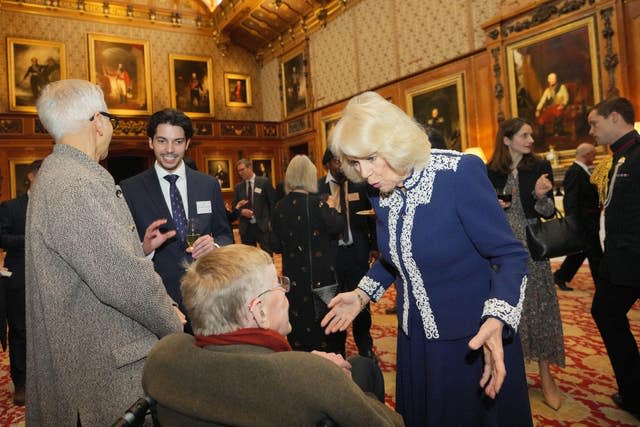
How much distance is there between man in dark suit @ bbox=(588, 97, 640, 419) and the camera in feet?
8.44

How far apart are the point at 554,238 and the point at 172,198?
2345 millimetres

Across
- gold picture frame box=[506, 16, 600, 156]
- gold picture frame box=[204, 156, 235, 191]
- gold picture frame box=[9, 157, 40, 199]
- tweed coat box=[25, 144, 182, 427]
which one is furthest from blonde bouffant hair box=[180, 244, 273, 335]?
gold picture frame box=[204, 156, 235, 191]

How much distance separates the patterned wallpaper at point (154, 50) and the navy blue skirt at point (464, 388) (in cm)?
1489

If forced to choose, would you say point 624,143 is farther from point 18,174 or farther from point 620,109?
point 18,174

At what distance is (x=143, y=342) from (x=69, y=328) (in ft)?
0.82

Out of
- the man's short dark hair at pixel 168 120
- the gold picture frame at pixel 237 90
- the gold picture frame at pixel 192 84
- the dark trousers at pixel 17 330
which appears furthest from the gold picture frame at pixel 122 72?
the man's short dark hair at pixel 168 120

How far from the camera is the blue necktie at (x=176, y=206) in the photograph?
2.50 m

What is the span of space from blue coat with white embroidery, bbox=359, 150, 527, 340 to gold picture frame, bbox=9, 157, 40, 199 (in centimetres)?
1385

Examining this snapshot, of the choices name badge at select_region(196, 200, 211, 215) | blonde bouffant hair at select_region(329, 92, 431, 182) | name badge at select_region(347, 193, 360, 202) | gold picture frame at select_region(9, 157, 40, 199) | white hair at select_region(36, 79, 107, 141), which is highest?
gold picture frame at select_region(9, 157, 40, 199)

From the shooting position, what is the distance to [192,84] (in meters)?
15.4

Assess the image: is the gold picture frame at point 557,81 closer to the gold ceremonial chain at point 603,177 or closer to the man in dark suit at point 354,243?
the gold ceremonial chain at point 603,177

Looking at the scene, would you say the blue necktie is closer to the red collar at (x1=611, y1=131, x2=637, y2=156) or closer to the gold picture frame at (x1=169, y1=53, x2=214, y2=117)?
the red collar at (x1=611, y1=131, x2=637, y2=156)

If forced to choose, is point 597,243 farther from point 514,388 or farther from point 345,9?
point 345,9

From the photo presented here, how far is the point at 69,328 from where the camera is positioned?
1502mm
